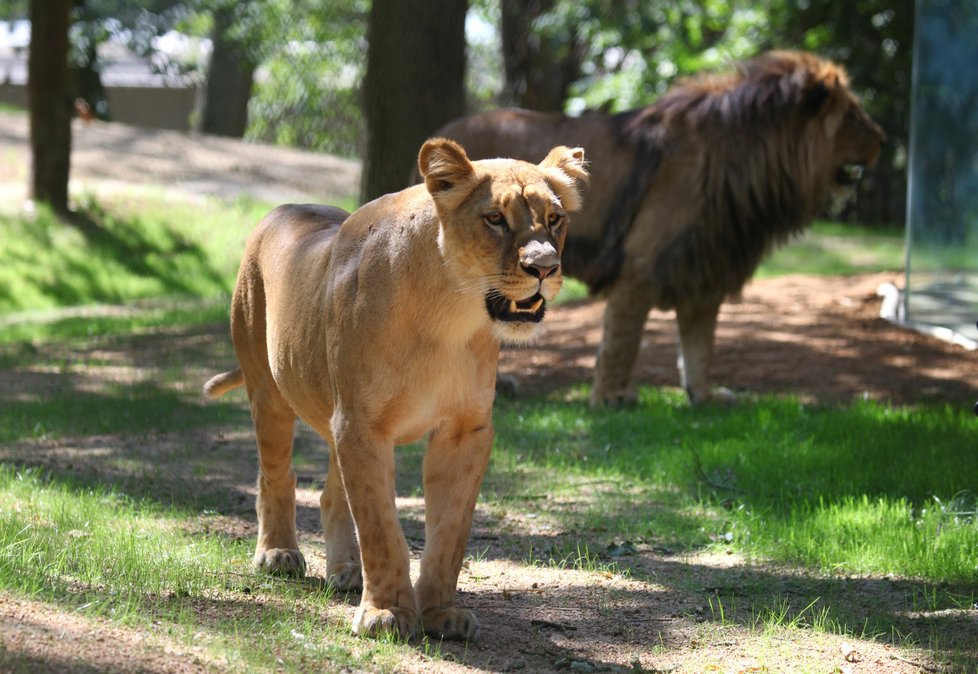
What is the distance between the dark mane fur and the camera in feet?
29.1

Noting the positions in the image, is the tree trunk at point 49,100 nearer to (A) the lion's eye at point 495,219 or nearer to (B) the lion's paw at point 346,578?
(B) the lion's paw at point 346,578

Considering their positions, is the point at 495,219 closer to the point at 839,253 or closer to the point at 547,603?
the point at 547,603

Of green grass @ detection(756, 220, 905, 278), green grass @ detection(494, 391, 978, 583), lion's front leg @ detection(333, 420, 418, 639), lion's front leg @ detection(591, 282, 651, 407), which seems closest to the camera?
lion's front leg @ detection(333, 420, 418, 639)

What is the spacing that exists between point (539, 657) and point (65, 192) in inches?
530

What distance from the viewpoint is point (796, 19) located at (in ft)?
63.2

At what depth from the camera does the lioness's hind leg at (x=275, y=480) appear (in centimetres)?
520

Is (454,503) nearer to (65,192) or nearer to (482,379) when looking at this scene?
(482,379)

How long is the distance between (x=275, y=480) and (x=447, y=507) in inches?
40.4

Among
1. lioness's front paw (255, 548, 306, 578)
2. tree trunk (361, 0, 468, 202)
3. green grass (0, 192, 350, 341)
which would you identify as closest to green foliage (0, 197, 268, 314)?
green grass (0, 192, 350, 341)

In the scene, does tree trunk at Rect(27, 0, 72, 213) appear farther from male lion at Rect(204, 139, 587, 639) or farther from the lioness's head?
the lioness's head

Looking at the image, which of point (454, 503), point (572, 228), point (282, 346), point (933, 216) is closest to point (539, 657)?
point (454, 503)

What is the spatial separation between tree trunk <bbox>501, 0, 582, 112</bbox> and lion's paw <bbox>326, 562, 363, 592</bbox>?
20.2 meters

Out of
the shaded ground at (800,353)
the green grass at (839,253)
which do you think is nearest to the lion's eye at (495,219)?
the shaded ground at (800,353)

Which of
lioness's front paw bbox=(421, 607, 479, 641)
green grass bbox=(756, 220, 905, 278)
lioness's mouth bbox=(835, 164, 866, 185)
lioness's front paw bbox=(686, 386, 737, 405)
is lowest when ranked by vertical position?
lioness's front paw bbox=(686, 386, 737, 405)
